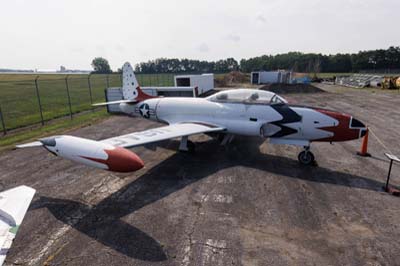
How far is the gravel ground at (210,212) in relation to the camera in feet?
15.0

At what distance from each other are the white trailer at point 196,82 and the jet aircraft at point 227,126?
19.6m

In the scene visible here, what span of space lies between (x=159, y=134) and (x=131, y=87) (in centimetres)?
562

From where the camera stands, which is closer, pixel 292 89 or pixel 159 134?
pixel 159 134

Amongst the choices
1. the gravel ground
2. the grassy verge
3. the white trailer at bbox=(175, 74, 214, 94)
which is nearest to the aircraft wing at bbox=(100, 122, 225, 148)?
the gravel ground

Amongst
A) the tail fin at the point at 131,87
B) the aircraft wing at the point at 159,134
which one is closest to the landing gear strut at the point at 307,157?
the aircraft wing at the point at 159,134

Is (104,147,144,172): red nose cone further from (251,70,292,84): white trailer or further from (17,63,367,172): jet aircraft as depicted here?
(251,70,292,84): white trailer

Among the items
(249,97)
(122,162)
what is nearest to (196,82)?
(249,97)

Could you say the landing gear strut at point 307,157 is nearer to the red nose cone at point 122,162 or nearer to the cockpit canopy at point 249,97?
the cockpit canopy at point 249,97

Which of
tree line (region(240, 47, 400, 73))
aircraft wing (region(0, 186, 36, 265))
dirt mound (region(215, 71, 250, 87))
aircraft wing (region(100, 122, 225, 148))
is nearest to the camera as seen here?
aircraft wing (region(0, 186, 36, 265))

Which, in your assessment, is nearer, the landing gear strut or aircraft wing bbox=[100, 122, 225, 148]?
aircraft wing bbox=[100, 122, 225, 148]

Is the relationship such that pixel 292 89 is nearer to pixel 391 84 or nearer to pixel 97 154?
pixel 391 84

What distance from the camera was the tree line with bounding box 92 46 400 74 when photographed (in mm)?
99812

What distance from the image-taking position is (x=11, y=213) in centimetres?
385

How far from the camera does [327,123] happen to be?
26.6 feet
